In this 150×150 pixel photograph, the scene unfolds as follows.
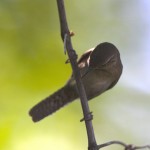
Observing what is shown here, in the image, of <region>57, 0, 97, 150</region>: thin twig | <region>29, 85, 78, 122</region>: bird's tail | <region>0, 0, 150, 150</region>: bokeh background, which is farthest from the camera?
<region>0, 0, 150, 150</region>: bokeh background

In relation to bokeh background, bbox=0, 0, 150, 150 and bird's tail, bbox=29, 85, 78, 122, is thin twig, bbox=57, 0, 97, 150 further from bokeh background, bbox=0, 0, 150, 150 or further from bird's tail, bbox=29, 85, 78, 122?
bokeh background, bbox=0, 0, 150, 150

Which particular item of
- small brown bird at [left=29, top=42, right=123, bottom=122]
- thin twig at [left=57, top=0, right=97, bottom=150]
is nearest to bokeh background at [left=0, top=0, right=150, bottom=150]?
small brown bird at [left=29, top=42, right=123, bottom=122]

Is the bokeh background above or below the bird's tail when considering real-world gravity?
above

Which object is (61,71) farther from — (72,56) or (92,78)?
(72,56)

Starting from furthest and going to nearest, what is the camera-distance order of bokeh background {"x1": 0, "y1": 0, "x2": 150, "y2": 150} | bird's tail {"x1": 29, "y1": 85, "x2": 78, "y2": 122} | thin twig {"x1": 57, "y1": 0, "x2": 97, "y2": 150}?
bokeh background {"x1": 0, "y1": 0, "x2": 150, "y2": 150}
bird's tail {"x1": 29, "y1": 85, "x2": 78, "y2": 122}
thin twig {"x1": 57, "y1": 0, "x2": 97, "y2": 150}

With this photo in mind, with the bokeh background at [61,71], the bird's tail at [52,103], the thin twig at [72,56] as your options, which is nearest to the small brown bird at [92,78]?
the bird's tail at [52,103]

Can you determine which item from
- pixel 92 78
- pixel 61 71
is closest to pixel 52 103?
pixel 92 78
